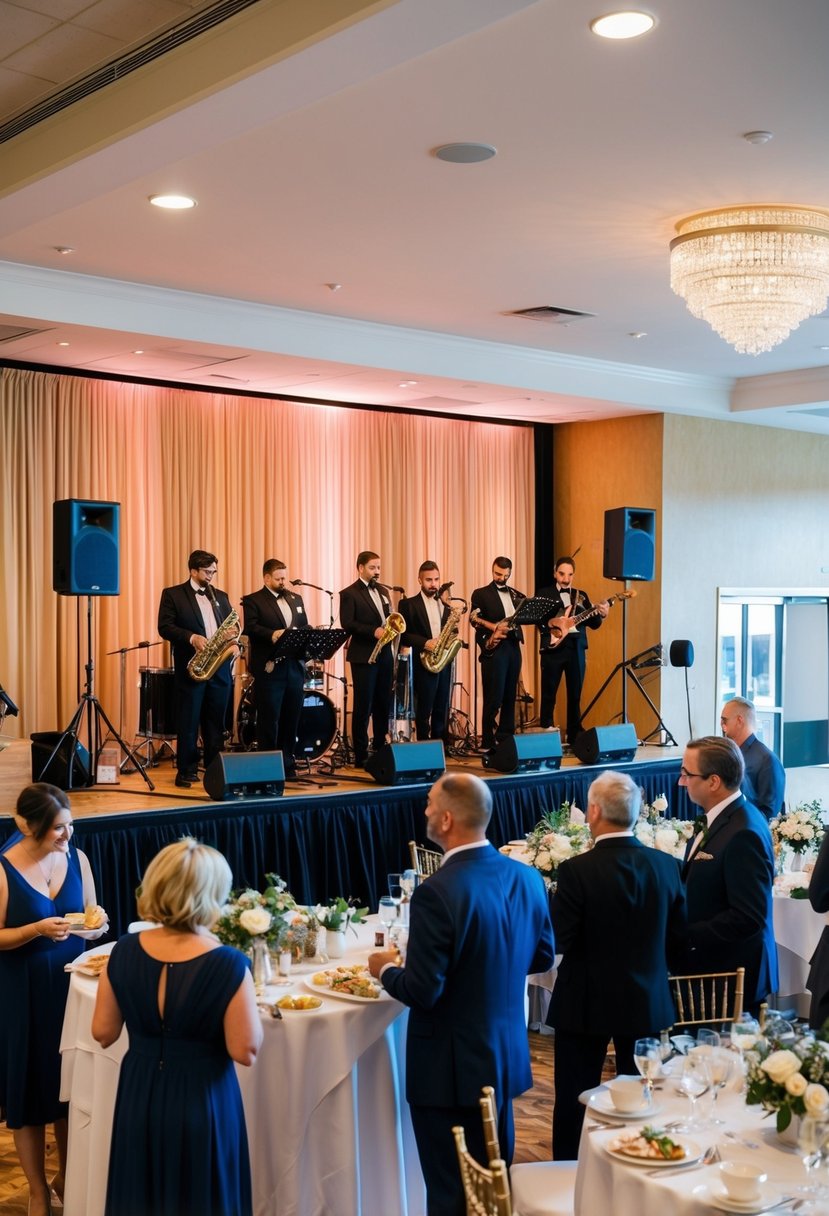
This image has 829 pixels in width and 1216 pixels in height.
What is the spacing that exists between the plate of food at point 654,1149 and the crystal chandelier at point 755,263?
472cm

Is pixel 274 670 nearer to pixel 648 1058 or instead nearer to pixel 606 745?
pixel 606 745

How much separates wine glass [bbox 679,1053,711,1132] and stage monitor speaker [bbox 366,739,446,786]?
5498 millimetres

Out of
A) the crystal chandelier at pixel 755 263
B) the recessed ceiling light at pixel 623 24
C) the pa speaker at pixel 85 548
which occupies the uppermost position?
the recessed ceiling light at pixel 623 24

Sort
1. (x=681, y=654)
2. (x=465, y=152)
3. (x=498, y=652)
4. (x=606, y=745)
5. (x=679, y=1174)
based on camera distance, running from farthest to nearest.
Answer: (x=681, y=654) < (x=498, y=652) < (x=606, y=745) < (x=465, y=152) < (x=679, y=1174)

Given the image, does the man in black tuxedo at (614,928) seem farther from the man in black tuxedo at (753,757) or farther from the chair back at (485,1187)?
the man in black tuxedo at (753,757)

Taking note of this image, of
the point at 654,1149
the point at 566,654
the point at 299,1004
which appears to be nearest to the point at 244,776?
the point at 566,654

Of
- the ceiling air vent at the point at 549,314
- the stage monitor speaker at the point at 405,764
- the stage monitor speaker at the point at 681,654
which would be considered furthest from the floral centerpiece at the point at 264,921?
the stage monitor speaker at the point at 681,654

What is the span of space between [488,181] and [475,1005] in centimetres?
398

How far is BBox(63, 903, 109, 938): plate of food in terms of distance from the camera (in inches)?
174

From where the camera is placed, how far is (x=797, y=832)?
6.56 m

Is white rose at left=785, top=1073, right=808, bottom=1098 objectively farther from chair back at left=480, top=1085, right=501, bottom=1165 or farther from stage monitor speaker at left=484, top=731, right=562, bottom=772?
stage monitor speaker at left=484, top=731, right=562, bottom=772

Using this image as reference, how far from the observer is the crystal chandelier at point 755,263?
21.7 ft

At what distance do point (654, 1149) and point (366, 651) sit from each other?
271 inches

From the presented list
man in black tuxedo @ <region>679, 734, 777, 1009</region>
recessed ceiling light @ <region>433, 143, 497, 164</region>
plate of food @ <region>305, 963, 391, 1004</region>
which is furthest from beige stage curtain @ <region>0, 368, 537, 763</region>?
man in black tuxedo @ <region>679, 734, 777, 1009</region>
